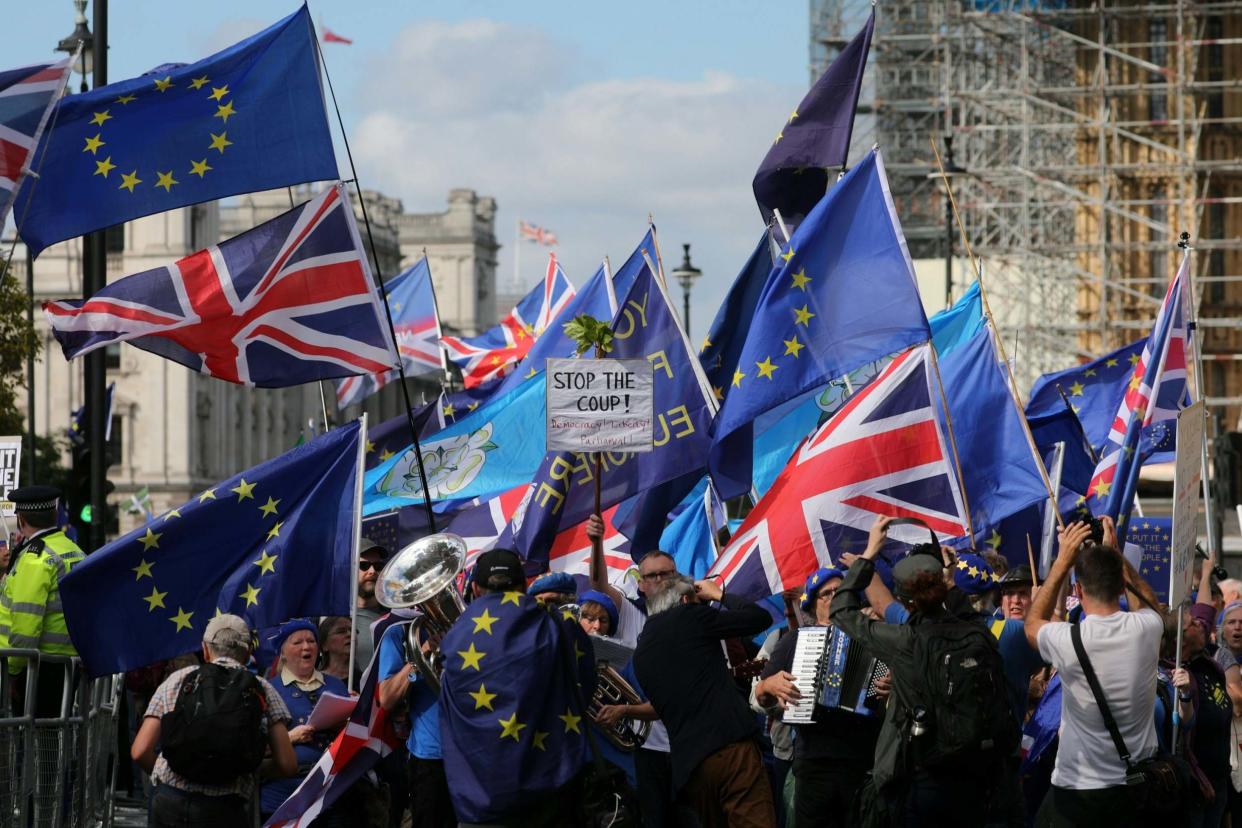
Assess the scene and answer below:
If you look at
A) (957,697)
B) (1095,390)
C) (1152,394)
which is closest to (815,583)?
(957,697)

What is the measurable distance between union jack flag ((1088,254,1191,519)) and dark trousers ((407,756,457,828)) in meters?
3.78

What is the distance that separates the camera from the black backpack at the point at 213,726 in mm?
8555

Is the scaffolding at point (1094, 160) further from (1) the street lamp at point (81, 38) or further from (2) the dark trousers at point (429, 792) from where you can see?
(2) the dark trousers at point (429, 792)

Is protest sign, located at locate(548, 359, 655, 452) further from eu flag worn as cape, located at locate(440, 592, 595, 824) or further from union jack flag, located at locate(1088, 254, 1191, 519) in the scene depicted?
eu flag worn as cape, located at locate(440, 592, 595, 824)

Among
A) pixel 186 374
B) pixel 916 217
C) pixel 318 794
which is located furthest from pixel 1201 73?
pixel 318 794

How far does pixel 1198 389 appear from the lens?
12859 mm

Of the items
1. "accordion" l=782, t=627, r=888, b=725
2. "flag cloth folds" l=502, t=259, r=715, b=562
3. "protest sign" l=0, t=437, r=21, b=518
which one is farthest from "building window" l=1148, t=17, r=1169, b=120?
"accordion" l=782, t=627, r=888, b=725

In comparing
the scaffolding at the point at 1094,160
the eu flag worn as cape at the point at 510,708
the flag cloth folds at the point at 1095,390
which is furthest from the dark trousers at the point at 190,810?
the scaffolding at the point at 1094,160

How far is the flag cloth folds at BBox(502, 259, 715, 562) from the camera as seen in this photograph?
13.0m

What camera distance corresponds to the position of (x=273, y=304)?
11.9m

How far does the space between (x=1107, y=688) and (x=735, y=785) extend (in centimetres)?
183

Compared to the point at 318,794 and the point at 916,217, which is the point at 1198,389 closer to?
the point at 318,794

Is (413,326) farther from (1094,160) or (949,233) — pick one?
(1094,160)

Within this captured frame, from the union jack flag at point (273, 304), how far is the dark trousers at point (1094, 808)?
4.58m
